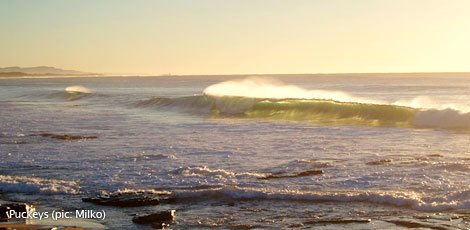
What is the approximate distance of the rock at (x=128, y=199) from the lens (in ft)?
37.3

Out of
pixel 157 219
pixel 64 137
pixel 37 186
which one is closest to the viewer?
pixel 157 219

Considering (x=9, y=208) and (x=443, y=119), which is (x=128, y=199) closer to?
(x=9, y=208)

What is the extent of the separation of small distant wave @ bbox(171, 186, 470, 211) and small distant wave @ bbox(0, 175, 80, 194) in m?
2.33

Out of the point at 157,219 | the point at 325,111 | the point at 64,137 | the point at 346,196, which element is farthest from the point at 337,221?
the point at 325,111

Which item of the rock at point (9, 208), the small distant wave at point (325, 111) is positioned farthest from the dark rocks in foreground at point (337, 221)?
the small distant wave at point (325, 111)

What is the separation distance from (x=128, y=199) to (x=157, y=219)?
1.49 meters

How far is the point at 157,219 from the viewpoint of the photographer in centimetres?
1019

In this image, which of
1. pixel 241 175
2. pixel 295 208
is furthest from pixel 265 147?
pixel 295 208

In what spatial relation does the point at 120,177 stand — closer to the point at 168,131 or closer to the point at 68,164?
the point at 68,164

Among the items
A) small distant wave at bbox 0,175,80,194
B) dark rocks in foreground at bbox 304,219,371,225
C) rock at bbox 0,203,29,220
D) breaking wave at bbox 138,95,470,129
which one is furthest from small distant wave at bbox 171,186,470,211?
breaking wave at bbox 138,95,470,129

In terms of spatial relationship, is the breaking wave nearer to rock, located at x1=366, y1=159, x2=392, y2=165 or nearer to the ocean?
the ocean

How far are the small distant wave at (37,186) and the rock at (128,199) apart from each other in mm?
1105

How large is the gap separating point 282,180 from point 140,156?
531 cm

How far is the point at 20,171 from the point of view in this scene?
15211 mm
